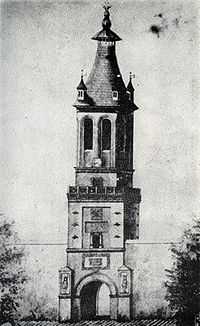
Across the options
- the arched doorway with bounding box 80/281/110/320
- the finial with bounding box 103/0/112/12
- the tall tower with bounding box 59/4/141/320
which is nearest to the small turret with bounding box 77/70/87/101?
the tall tower with bounding box 59/4/141/320

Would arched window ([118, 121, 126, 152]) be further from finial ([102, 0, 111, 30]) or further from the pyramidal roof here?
finial ([102, 0, 111, 30])

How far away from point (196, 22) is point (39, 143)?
3.91ft

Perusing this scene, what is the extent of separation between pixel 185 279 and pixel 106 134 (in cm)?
101

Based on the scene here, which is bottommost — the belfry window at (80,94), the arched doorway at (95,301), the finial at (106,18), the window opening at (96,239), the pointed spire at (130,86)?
the arched doorway at (95,301)

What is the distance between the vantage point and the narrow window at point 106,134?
459cm

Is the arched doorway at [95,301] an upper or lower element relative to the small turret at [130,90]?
lower

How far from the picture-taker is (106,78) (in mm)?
4617

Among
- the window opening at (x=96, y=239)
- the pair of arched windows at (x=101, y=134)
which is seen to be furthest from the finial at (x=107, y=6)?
the window opening at (x=96, y=239)

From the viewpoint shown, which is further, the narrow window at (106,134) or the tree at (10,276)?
the narrow window at (106,134)

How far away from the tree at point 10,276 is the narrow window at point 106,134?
0.74 meters

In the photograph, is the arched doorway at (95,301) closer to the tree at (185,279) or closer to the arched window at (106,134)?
the tree at (185,279)

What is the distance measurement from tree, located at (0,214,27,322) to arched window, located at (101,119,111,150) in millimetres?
745

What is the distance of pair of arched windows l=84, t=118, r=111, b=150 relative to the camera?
4.56 meters

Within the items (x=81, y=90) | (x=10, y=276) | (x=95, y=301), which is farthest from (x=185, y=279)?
(x=81, y=90)
